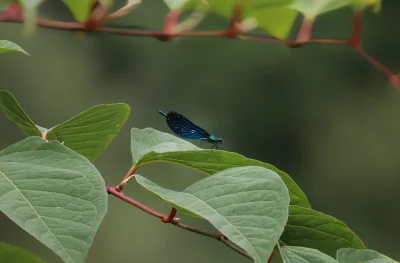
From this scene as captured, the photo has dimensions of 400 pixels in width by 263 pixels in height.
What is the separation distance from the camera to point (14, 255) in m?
0.40

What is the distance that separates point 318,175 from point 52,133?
5.32 m

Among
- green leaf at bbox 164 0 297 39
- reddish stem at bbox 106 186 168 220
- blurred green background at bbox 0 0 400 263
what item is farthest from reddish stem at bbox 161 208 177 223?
blurred green background at bbox 0 0 400 263

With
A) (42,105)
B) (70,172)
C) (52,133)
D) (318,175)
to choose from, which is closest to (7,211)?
(70,172)

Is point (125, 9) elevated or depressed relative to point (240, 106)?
elevated

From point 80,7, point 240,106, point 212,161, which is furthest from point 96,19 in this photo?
point 240,106

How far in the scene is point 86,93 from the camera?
16.5 feet

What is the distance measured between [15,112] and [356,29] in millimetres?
212

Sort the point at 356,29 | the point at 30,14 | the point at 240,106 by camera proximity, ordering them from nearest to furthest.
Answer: the point at 30,14, the point at 356,29, the point at 240,106

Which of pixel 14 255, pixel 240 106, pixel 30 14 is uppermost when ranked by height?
pixel 30 14

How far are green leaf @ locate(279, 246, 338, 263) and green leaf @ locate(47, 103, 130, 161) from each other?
159mm

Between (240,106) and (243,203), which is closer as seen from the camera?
(243,203)

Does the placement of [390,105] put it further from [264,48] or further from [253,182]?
[253,182]

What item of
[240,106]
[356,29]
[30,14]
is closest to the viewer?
[30,14]

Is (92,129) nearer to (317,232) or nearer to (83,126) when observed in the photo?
(83,126)
